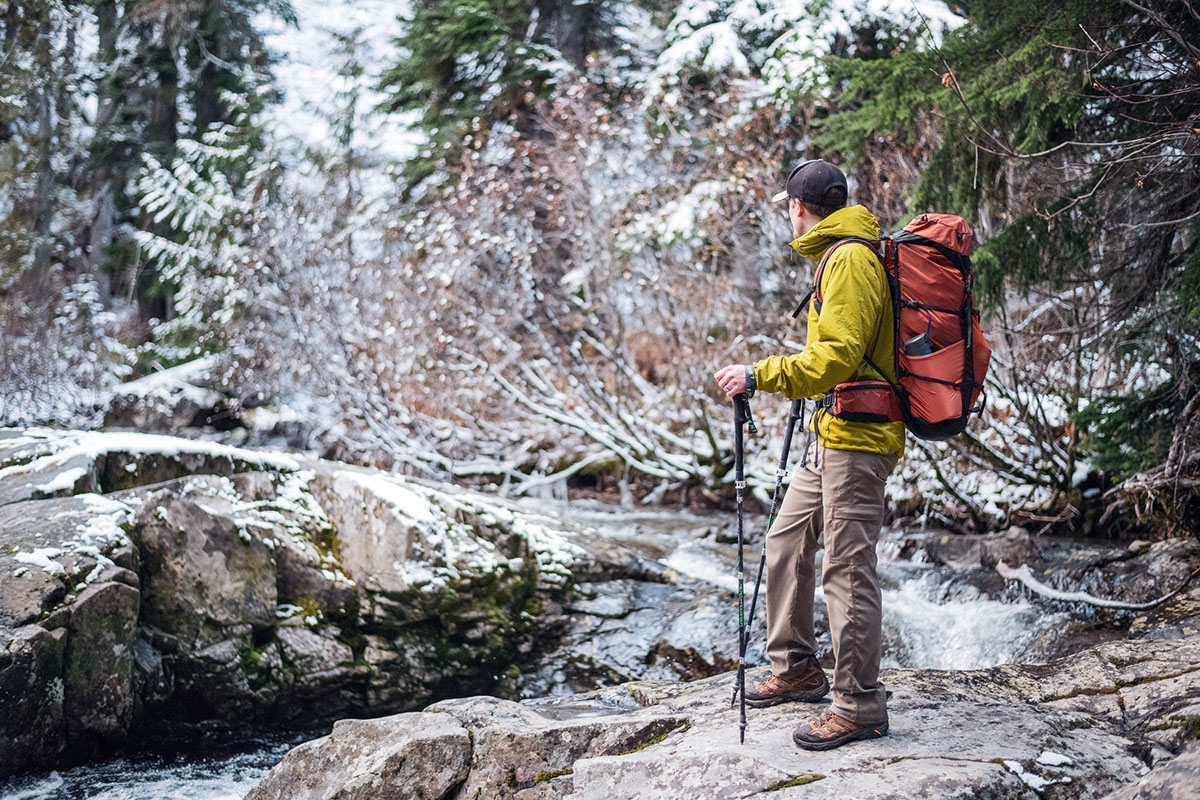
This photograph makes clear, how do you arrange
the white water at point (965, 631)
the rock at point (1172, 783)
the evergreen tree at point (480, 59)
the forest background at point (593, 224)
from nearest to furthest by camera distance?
the rock at point (1172, 783) < the forest background at point (593, 224) < the white water at point (965, 631) < the evergreen tree at point (480, 59)

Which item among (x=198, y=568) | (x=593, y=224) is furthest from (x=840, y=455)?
(x=593, y=224)

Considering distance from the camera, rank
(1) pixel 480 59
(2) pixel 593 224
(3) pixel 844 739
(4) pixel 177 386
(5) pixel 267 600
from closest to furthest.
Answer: (3) pixel 844 739, (5) pixel 267 600, (2) pixel 593 224, (1) pixel 480 59, (4) pixel 177 386

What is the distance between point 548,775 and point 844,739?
130 centimetres

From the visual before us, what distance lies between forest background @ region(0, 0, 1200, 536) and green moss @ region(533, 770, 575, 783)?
3.79 meters

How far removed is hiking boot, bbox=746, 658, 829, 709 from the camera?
3678mm

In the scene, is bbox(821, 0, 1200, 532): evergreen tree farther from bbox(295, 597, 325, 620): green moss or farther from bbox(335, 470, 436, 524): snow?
bbox(295, 597, 325, 620): green moss

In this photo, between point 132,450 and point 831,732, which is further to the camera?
point 132,450

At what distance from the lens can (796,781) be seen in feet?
9.58

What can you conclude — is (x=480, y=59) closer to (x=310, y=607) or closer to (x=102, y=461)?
(x=102, y=461)

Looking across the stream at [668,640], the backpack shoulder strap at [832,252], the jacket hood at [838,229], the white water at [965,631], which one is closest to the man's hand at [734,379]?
the backpack shoulder strap at [832,252]

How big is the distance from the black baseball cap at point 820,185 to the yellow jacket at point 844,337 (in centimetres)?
8

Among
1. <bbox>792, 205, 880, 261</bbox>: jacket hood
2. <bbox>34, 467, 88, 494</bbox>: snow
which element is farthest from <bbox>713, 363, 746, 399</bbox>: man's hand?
<bbox>34, 467, 88, 494</bbox>: snow

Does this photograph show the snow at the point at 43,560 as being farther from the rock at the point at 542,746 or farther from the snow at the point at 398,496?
the rock at the point at 542,746

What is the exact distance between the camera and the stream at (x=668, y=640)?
4.82 meters
